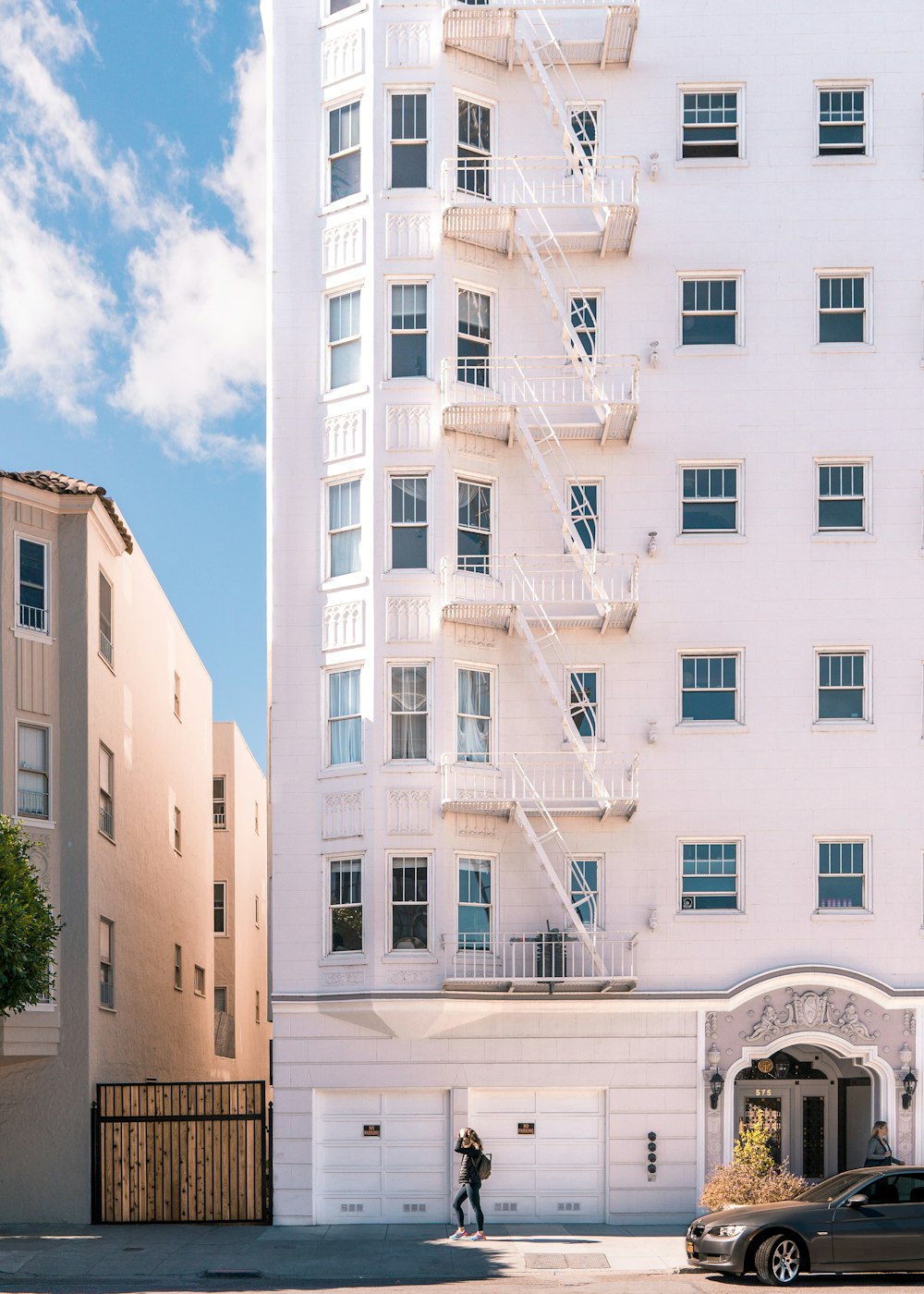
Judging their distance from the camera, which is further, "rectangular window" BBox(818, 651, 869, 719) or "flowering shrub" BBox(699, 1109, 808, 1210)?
"rectangular window" BBox(818, 651, 869, 719)

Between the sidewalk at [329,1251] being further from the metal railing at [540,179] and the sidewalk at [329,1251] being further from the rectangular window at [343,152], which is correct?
the rectangular window at [343,152]

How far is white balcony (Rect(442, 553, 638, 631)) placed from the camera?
Result: 27.6m

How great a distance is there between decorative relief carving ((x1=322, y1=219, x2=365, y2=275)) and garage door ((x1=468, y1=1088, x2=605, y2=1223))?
1464 cm

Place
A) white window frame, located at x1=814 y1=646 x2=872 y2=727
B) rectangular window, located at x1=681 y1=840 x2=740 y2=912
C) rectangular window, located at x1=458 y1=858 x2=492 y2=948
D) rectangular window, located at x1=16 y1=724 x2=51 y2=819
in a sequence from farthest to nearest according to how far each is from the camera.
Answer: white window frame, located at x1=814 y1=646 x2=872 y2=727
rectangular window, located at x1=681 y1=840 x2=740 y2=912
rectangular window, located at x1=16 y1=724 x2=51 y2=819
rectangular window, located at x1=458 y1=858 x2=492 y2=948

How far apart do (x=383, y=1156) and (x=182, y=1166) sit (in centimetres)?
346

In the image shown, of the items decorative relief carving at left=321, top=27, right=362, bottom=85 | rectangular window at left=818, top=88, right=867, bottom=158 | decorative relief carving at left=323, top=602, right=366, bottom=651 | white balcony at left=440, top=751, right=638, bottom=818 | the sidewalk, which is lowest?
the sidewalk

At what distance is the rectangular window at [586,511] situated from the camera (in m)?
28.8

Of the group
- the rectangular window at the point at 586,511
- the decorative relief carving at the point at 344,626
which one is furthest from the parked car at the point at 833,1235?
the rectangular window at the point at 586,511

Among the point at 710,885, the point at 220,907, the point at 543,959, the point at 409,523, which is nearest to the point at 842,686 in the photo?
the point at 710,885

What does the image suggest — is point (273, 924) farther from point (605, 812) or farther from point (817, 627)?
point (817, 627)

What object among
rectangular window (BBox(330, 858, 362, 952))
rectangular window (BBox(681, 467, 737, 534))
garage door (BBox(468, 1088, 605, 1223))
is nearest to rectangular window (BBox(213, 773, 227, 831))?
rectangular window (BBox(330, 858, 362, 952))

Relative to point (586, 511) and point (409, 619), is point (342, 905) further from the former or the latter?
point (586, 511)

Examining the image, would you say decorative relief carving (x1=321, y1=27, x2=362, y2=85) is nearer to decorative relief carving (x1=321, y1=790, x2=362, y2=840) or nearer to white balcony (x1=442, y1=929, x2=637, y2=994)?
decorative relief carving (x1=321, y1=790, x2=362, y2=840)

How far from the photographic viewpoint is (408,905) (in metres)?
27.2
